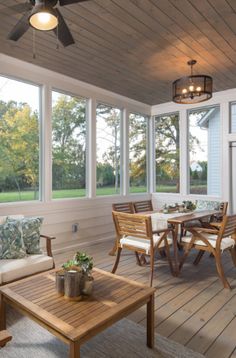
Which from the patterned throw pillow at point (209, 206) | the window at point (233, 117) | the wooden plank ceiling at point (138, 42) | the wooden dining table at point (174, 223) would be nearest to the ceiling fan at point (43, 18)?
the wooden plank ceiling at point (138, 42)

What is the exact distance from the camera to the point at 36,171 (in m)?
4.11

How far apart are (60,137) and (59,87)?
0.82 m

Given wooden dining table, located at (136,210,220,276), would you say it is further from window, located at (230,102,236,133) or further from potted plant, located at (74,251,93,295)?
window, located at (230,102,236,133)

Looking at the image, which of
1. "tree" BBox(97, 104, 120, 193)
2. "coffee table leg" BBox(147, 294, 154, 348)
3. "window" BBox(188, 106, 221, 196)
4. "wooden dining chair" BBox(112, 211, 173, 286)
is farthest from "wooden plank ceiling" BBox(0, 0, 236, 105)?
"coffee table leg" BBox(147, 294, 154, 348)

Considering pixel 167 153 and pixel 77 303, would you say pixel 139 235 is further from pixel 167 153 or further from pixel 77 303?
pixel 167 153

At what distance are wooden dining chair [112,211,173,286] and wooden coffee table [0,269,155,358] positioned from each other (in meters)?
0.87

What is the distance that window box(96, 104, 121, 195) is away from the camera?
202 inches

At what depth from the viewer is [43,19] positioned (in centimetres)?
196

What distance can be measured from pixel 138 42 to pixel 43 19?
1.61m

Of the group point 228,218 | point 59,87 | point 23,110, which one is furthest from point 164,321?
A: point 59,87

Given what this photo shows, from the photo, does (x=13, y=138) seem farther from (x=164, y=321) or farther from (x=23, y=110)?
(x=164, y=321)

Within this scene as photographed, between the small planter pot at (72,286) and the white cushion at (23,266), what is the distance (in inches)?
33.8

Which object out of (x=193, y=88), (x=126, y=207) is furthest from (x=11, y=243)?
(x=193, y=88)

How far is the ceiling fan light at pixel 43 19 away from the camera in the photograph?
6.13ft
